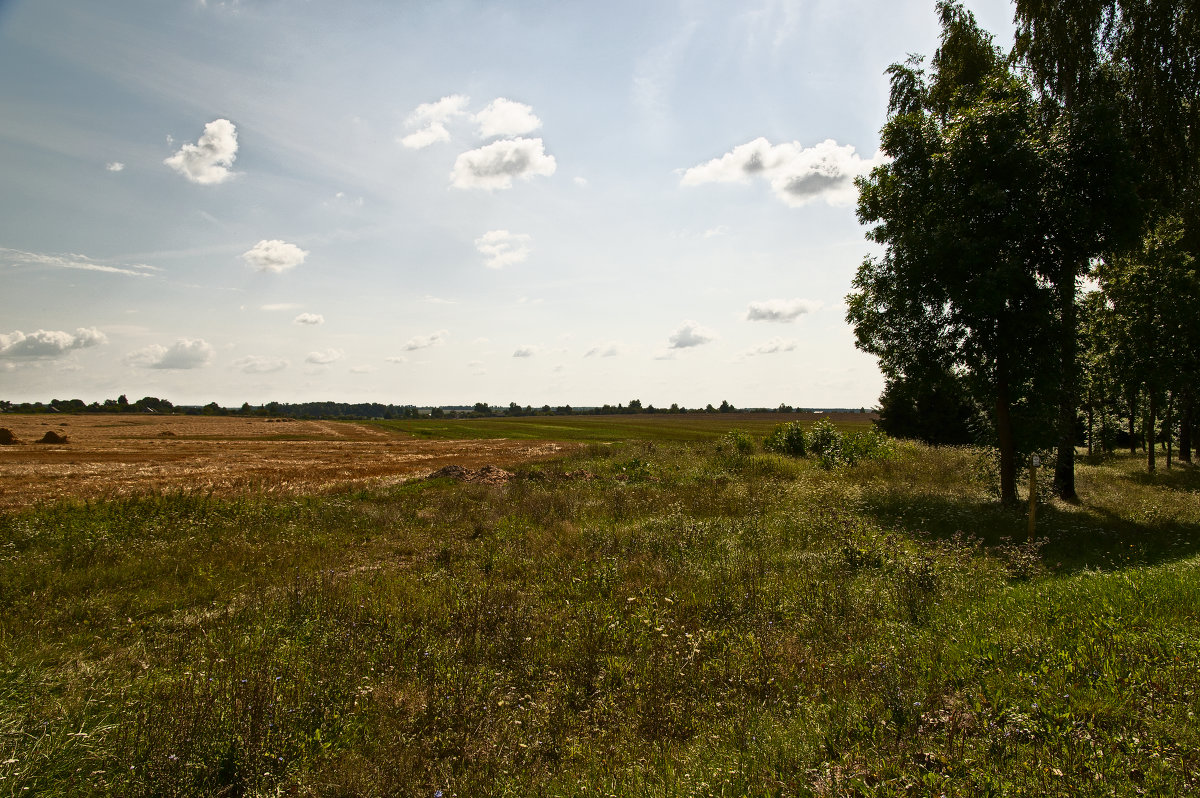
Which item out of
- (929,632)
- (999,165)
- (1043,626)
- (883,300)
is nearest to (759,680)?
(929,632)

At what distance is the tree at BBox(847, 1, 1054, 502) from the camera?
13906 mm

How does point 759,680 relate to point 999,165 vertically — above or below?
below

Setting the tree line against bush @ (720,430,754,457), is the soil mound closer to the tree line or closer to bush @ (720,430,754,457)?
bush @ (720,430,754,457)

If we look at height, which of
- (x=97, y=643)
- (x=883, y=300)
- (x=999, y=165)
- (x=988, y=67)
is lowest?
(x=97, y=643)

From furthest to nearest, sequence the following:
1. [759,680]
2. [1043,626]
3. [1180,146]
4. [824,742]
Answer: [1180,146] → [1043,626] → [759,680] → [824,742]

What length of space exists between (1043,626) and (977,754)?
3399 millimetres

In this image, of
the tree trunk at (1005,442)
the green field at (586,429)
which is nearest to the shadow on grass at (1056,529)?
the tree trunk at (1005,442)

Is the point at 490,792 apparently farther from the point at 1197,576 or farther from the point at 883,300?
the point at 883,300

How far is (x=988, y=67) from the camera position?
17.5m

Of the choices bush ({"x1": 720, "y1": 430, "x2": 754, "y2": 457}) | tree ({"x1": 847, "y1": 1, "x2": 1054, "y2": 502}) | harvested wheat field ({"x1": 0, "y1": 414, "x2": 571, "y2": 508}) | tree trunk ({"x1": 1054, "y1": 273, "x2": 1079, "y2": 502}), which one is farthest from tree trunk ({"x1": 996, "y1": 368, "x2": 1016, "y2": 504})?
harvested wheat field ({"x1": 0, "y1": 414, "x2": 571, "y2": 508})

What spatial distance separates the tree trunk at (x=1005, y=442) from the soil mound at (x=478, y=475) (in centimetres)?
1869

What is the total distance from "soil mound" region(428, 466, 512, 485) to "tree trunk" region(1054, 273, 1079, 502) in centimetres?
2049

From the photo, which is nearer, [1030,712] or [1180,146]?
[1030,712]

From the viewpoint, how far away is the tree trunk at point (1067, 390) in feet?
47.4
